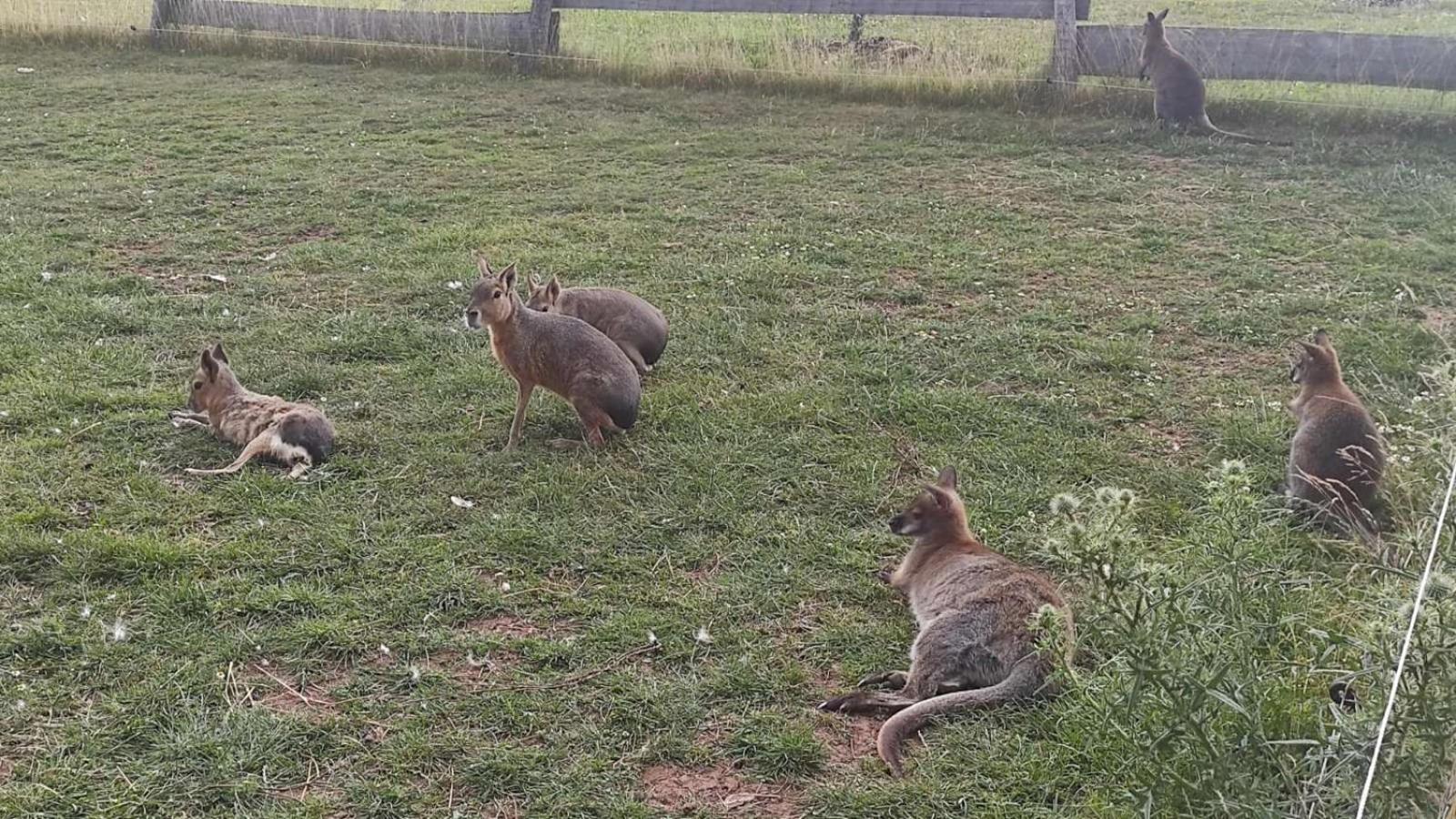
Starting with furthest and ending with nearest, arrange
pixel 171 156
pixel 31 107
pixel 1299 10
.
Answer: pixel 1299 10, pixel 31 107, pixel 171 156

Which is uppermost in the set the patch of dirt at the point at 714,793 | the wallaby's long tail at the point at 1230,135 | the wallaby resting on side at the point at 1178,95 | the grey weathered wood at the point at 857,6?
the grey weathered wood at the point at 857,6

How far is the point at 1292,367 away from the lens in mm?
4867

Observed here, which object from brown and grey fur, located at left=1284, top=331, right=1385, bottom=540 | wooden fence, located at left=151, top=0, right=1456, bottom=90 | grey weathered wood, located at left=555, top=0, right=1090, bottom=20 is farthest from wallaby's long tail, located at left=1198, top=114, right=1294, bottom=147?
brown and grey fur, located at left=1284, top=331, right=1385, bottom=540

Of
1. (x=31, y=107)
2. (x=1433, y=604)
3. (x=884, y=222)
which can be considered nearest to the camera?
(x=1433, y=604)

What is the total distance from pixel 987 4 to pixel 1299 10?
2.88 meters

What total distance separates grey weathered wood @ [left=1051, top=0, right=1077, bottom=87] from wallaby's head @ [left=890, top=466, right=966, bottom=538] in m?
7.50

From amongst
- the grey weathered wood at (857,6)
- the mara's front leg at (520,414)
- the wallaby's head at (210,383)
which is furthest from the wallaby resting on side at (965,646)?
the grey weathered wood at (857,6)

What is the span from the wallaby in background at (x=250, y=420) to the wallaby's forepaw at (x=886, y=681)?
7.48 feet

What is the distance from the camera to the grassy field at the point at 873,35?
33.0ft

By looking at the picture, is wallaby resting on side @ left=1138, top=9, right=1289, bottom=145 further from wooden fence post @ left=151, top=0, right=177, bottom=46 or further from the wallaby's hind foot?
wooden fence post @ left=151, top=0, right=177, bottom=46

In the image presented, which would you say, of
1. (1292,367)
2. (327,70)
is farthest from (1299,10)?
(327,70)

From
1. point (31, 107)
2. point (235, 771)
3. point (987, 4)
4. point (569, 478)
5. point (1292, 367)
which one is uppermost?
point (987, 4)

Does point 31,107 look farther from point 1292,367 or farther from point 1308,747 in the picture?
point 1308,747

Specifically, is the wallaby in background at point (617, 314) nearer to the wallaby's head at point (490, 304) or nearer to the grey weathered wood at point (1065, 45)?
the wallaby's head at point (490, 304)
